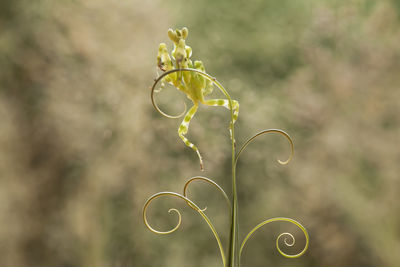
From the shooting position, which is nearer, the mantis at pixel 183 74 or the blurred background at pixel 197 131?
the mantis at pixel 183 74

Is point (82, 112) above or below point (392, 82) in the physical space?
below

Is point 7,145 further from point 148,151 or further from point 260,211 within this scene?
point 260,211

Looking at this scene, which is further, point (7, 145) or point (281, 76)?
point (281, 76)

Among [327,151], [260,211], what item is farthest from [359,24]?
[260,211]

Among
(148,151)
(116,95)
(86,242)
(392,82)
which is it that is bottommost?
(86,242)

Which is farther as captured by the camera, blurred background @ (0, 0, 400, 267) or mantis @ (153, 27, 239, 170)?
blurred background @ (0, 0, 400, 267)

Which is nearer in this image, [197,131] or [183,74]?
[183,74]

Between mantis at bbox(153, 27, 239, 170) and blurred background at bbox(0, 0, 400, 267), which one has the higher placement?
blurred background at bbox(0, 0, 400, 267)

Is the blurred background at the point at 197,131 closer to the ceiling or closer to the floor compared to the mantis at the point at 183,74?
closer to the ceiling
